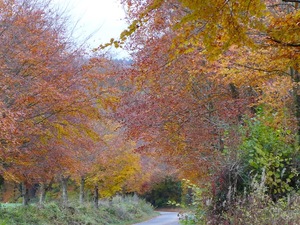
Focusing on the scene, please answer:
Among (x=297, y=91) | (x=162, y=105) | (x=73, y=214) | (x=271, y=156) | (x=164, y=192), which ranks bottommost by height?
(x=164, y=192)

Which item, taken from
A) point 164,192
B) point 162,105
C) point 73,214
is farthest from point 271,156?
point 164,192

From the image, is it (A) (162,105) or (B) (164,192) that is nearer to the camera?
(A) (162,105)

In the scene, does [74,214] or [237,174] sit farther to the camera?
[74,214]

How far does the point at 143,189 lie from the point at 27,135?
3741 cm

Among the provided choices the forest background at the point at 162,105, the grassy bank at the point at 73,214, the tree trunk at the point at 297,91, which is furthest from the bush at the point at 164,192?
the tree trunk at the point at 297,91

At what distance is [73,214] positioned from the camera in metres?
24.4

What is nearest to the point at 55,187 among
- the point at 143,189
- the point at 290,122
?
the point at 143,189

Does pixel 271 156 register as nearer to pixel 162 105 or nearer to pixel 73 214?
pixel 162 105

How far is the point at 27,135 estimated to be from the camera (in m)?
13.8

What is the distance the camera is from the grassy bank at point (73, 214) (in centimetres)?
1981

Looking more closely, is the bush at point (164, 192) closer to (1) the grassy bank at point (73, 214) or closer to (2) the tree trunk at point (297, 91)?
(1) the grassy bank at point (73, 214)

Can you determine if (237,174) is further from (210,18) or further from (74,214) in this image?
(74,214)

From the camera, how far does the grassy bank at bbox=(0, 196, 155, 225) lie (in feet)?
65.0

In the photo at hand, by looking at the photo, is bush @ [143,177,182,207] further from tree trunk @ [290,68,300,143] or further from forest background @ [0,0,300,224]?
tree trunk @ [290,68,300,143]
